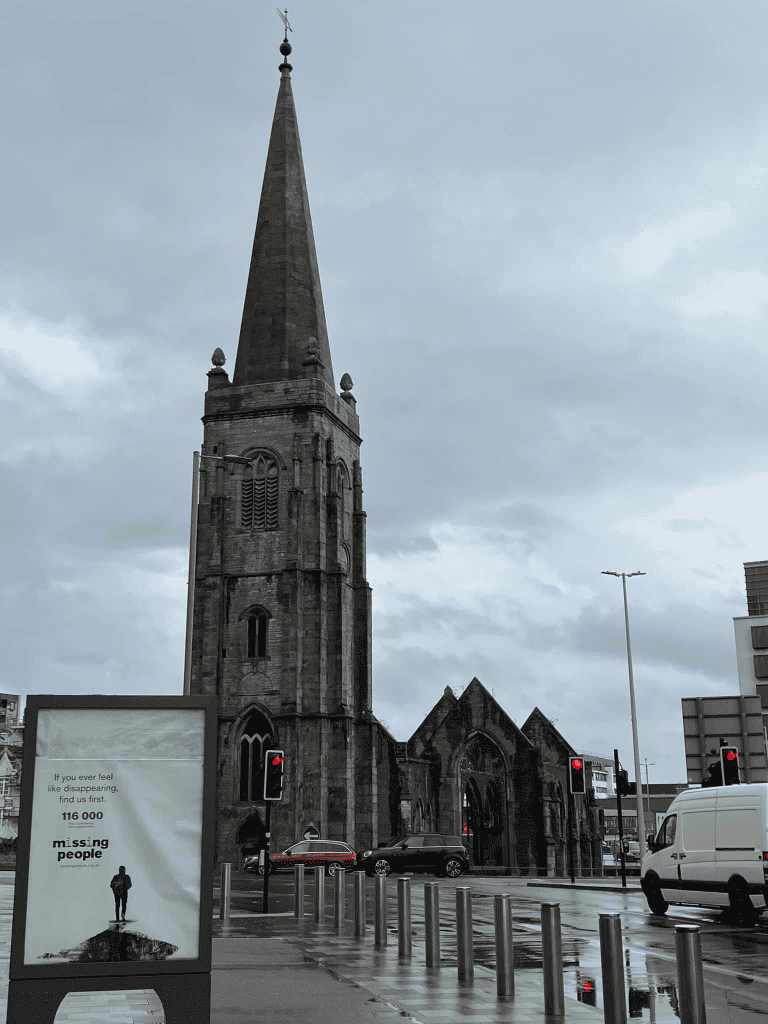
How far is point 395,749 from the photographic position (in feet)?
191

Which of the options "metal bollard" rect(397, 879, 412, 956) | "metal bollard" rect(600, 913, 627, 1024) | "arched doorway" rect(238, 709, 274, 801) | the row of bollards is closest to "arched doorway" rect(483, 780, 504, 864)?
"arched doorway" rect(238, 709, 274, 801)

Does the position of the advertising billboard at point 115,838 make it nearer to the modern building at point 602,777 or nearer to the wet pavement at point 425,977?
the wet pavement at point 425,977

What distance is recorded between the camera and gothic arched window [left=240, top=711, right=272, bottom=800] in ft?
177

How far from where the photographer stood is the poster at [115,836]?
6.68 meters

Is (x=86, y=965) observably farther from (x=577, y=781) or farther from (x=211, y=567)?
(x=211, y=567)

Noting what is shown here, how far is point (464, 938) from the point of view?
1120 centimetres

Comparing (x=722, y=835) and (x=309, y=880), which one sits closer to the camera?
(x=722, y=835)

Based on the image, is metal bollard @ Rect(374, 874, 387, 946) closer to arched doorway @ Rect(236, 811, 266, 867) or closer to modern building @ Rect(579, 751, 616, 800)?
arched doorway @ Rect(236, 811, 266, 867)

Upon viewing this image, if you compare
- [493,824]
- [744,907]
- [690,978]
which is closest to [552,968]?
[690,978]

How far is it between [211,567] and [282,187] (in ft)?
77.2

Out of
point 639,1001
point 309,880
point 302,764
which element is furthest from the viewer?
point 302,764

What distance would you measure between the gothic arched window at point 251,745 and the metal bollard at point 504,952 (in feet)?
146

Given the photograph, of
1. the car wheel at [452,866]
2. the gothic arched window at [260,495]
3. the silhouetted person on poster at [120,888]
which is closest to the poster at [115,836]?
the silhouetted person on poster at [120,888]

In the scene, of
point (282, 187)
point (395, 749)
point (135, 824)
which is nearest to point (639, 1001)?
point (135, 824)
